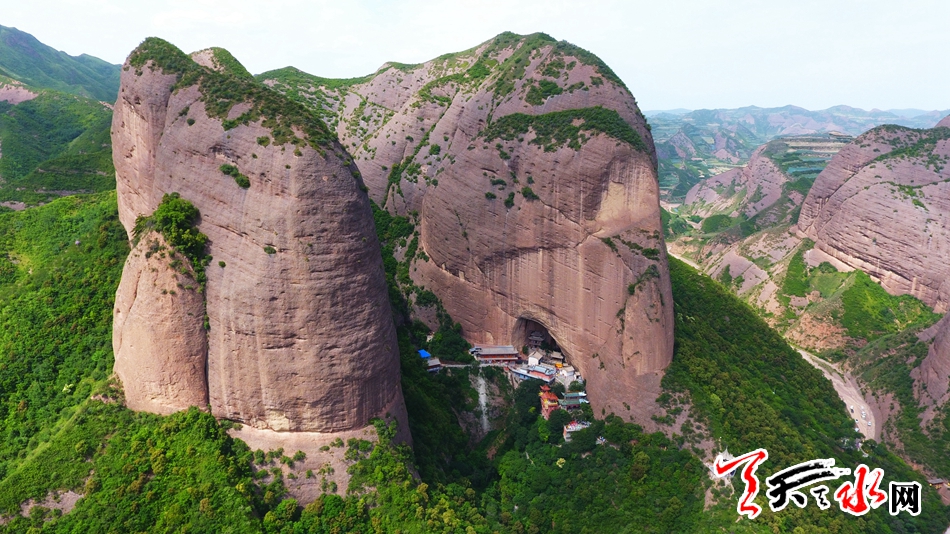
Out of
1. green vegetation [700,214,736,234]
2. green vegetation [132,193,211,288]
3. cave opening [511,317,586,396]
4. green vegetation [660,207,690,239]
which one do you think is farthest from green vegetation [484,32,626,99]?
green vegetation [700,214,736,234]

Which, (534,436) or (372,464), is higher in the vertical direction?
(372,464)

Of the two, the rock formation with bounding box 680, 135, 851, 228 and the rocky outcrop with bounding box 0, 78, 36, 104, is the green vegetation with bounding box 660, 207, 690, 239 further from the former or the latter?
the rocky outcrop with bounding box 0, 78, 36, 104

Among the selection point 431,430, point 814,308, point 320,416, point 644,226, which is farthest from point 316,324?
point 814,308

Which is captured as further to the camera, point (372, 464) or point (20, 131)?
point (20, 131)

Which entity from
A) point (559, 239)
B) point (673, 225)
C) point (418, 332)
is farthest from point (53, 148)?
point (673, 225)

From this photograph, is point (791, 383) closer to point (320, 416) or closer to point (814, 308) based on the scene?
point (814, 308)

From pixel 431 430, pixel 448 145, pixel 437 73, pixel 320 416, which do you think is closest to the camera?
pixel 320 416

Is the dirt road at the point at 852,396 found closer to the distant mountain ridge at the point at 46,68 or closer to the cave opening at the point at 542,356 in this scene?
the cave opening at the point at 542,356
